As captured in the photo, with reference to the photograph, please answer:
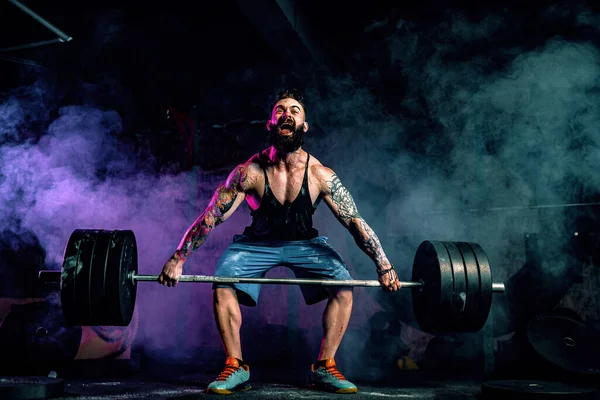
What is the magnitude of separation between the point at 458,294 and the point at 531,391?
609 mm

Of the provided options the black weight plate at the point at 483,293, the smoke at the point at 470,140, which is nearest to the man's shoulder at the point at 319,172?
the black weight plate at the point at 483,293

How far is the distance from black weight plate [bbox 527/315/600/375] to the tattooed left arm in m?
1.84

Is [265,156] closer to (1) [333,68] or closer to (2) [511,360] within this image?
(1) [333,68]

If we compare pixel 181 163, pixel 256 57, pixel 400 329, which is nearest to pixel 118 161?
pixel 181 163

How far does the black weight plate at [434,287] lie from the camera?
2.65 m

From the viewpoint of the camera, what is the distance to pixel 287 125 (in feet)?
9.96

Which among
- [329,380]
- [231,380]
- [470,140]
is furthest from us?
[470,140]

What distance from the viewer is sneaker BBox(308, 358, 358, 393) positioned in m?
2.69

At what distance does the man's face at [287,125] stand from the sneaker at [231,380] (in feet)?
4.29

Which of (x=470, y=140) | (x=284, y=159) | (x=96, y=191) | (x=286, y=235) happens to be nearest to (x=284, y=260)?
(x=286, y=235)

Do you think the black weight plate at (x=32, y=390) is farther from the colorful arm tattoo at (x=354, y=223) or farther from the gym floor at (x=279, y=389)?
the colorful arm tattoo at (x=354, y=223)

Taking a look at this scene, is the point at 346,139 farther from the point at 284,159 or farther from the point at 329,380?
the point at 329,380

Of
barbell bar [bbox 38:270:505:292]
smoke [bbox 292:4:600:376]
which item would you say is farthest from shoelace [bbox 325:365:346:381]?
smoke [bbox 292:4:600:376]

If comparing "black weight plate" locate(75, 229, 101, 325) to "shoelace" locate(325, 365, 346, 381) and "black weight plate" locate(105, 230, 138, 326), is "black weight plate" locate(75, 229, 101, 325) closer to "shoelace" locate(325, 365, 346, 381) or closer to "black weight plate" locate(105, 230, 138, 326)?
"black weight plate" locate(105, 230, 138, 326)
